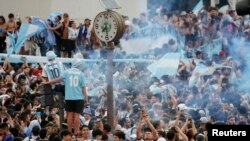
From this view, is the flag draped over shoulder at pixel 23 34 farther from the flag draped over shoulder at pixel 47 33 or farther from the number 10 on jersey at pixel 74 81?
the number 10 on jersey at pixel 74 81

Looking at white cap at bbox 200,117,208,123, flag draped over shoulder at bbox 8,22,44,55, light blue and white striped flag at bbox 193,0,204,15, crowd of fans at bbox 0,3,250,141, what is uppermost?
light blue and white striped flag at bbox 193,0,204,15

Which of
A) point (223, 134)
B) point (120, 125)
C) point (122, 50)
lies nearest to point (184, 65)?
point (122, 50)

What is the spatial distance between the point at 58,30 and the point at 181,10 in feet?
11.3

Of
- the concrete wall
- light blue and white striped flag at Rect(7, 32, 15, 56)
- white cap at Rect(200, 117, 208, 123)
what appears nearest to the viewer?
white cap at Rect(200, 117, 208, 123)

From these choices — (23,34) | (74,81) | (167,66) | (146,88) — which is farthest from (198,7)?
(74,81)

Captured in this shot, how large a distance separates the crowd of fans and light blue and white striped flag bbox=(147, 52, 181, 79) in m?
0.13

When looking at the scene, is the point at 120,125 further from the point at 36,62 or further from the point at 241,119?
the point at 36,62

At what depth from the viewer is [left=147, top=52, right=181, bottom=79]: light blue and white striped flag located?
17423 mm

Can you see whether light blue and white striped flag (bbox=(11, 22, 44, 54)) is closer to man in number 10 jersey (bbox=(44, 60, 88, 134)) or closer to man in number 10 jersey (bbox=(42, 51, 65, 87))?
man in number 10 jersey (bbox=(42, 51, 65, 87))

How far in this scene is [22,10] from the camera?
22.9m

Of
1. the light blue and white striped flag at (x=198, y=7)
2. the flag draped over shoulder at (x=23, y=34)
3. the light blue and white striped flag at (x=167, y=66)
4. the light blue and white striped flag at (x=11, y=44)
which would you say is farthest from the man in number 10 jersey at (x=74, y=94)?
the light blue and white striped flag at (x=198, y=7)

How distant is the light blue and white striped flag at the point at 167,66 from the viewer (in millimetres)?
17423

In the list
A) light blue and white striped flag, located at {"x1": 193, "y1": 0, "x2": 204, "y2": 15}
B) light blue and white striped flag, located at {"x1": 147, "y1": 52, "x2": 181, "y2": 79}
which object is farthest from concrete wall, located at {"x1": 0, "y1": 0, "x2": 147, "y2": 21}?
light blue and white striped flag, located at {"x1": 147, "y1": 52, "x2": 181, "y2": 79}

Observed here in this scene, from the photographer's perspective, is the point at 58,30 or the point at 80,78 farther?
the point at 58,30
